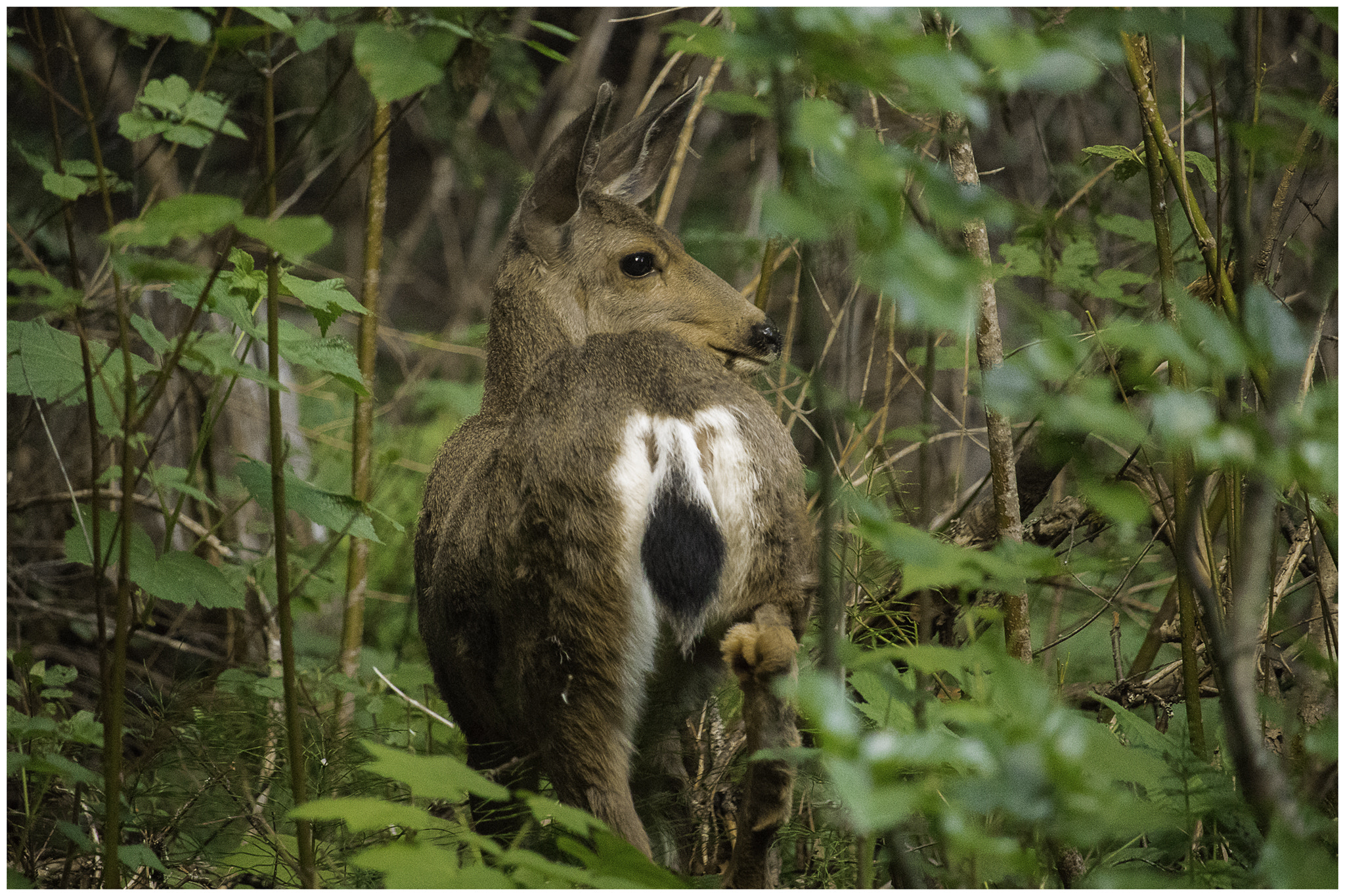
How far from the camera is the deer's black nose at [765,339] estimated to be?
282 cm

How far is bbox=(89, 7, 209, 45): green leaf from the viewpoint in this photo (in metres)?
1.64

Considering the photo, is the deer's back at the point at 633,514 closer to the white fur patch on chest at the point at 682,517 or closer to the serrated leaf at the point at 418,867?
the white fur patch on chest at the point at 682,517

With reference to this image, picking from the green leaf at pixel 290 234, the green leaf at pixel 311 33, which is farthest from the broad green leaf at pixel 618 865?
the green leaf at pixel 311 33

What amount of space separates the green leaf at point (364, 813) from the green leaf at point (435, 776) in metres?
0.04

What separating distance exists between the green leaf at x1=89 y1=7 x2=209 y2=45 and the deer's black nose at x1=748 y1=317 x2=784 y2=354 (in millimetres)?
1504

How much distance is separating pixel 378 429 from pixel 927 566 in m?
5.46

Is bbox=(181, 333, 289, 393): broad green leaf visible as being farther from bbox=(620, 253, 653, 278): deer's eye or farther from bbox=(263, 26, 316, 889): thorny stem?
bbox=(620, 253, 653, 278): deer's eye

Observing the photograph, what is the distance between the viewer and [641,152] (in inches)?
125

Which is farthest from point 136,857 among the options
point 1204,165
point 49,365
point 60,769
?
point 1204,165

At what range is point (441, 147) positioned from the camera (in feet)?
26.8

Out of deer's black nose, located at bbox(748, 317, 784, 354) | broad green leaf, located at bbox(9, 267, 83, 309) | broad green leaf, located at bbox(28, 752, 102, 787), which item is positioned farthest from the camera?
deer's black nose, located at bbox(748, 317, 784, 354)

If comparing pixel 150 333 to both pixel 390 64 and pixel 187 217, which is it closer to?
pixel 187 217

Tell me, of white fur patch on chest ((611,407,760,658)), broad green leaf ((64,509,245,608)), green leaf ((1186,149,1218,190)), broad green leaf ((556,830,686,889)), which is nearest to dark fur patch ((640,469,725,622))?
white fur patch on chest ((611,407,760,658))

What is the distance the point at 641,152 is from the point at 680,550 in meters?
1.71
